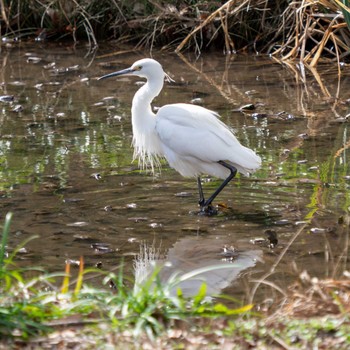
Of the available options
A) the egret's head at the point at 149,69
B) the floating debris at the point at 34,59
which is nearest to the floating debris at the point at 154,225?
the egret's head at the point at 149,69

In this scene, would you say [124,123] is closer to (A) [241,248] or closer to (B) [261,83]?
(B) [261,83]

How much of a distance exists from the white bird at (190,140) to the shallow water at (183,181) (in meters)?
0.24

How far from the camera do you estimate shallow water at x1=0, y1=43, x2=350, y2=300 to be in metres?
5.71

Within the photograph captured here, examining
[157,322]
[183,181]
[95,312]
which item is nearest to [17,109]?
[183,181]

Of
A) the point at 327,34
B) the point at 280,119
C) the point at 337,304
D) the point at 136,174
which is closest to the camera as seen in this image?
the point at 337,304

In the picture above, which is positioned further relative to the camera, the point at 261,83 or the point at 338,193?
the point at 261,83

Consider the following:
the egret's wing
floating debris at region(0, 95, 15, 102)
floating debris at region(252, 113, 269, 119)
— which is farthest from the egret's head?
floating debris at region(0, 95, 15, 102)

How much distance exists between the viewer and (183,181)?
7.57 meters

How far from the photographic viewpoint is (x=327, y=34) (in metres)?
10.8

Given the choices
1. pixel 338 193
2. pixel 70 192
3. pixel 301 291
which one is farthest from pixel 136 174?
pixel 301 291

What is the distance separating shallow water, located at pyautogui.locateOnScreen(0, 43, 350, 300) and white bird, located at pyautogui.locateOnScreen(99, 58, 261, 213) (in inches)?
9.6

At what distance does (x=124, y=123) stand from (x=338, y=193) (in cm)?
321

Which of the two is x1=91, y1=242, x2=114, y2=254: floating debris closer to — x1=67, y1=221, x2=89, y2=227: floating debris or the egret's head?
x1=67, y1=221, x2=89, y2=227: floating debris

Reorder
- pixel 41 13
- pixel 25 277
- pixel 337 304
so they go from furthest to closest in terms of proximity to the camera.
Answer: pixel 41 13
pixel 25 277
pixel 337 304
